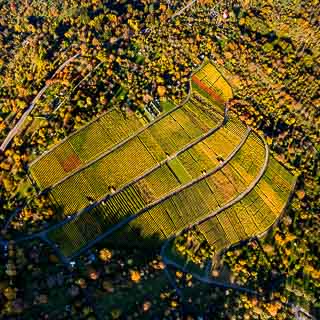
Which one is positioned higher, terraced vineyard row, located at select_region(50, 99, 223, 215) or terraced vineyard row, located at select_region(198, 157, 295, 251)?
terraced vineyard row, located at select_region(50, 99, 223, 215)

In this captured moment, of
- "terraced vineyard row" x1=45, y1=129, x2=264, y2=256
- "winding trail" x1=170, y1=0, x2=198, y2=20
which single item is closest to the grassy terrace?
"terraced vineyard row" x1=45, y1=129, x2=264, y2=256

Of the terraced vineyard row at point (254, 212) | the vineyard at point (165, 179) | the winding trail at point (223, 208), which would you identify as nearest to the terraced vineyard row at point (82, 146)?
the vineyard at point (165, 179)

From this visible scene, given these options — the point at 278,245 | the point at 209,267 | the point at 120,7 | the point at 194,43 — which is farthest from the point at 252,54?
the point at 209,267

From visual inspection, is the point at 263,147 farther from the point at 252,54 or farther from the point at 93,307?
the point at 93,307

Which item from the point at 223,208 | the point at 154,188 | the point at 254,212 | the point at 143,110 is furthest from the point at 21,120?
the point at 254,212

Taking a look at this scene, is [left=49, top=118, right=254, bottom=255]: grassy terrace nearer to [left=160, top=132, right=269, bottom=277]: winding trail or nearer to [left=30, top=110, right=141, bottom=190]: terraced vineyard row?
[left=160, top=132, right=269, bottom=277]: winding trail

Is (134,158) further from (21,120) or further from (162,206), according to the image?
(21,120)
